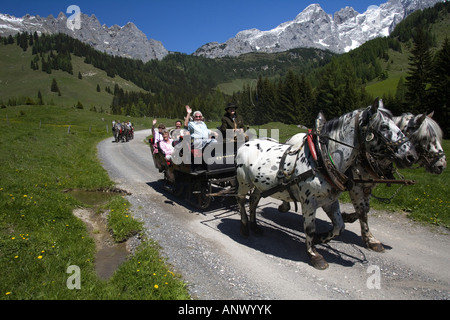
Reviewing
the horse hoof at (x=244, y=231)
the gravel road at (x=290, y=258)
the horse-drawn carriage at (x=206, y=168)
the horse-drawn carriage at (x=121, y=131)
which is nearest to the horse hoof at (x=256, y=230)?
the gravel road at (x=290, y=258)

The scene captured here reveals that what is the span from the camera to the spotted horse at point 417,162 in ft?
17.2

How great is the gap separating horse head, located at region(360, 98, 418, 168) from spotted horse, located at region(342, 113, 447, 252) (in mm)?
402

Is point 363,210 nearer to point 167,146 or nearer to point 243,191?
point 243,191

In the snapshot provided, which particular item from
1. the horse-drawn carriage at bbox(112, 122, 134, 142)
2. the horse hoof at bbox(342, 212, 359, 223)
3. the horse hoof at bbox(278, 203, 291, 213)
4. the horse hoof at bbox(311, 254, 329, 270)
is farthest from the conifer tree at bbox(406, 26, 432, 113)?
the horse hoof at bbox(311, 254, 329, 270)

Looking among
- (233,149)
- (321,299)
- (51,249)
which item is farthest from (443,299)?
(51,249)

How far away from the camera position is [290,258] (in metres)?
5.58

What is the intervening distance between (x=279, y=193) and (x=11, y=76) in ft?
658

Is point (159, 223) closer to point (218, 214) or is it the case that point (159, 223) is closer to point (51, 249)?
point (218, 214)

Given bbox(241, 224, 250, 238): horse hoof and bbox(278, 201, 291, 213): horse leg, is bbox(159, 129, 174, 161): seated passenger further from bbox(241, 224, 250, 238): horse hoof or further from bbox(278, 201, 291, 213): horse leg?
bbox(241, 224, 250, 238): horse hoof

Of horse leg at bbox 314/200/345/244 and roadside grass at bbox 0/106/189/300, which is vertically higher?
horse leg at bbox 314/200/345/244

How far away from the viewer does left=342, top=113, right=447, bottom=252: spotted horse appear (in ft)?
17.2

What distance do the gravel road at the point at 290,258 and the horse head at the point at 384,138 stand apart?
1.99m

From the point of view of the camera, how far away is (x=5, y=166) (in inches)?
447

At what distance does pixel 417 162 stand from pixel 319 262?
285cm
